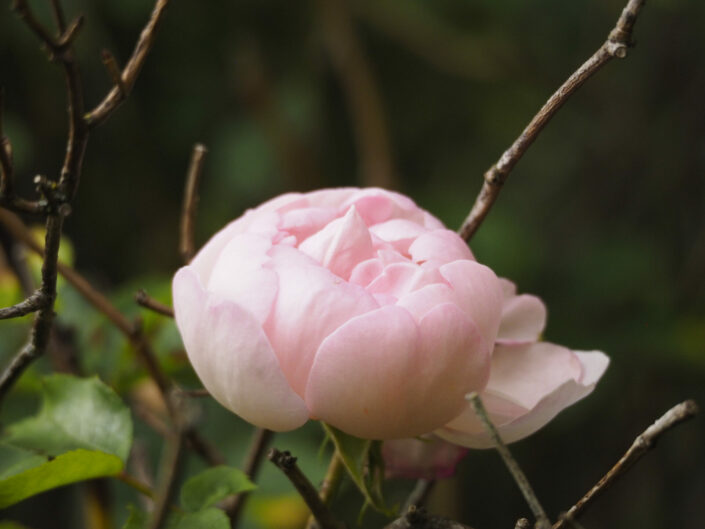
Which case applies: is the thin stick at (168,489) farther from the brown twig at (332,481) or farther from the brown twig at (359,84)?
the brown twig at (359,84)

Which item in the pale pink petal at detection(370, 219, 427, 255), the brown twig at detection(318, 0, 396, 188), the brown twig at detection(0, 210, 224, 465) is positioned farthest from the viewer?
the brown twig at detection(318, 0, 396, 188)

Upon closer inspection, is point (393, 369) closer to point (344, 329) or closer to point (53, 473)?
point (344, 329)

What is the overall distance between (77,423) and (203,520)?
96mm

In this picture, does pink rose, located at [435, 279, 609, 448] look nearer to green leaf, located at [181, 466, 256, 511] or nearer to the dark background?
green leaf, located at [181, 466, 256, 511]

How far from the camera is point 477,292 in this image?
32cm

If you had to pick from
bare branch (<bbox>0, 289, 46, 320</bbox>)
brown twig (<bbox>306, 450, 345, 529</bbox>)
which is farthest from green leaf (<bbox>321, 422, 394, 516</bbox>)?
bare branch (<bbox>0, 289, 46, 320</bbox>)

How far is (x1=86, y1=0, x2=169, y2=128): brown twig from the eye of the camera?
12.9 inches

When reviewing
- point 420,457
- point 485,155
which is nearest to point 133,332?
point 420,457

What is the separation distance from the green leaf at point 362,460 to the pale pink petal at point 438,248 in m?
0.07

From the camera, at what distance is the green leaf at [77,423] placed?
41cm

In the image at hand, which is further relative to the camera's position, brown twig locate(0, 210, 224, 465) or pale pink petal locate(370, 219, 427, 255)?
brown twig locate(0, 210, 224, 465)

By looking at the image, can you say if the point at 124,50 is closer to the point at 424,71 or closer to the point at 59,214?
the point at 424,71

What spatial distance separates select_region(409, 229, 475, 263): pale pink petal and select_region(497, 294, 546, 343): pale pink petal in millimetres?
53

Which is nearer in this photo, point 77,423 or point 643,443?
point 643,443
